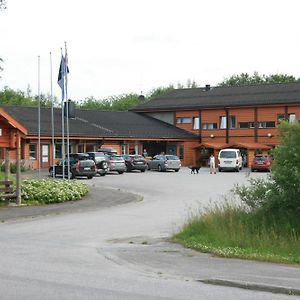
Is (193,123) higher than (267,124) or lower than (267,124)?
higher

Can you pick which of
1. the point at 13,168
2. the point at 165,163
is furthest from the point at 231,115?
the point at 13,168

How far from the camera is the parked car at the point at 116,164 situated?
5069cm

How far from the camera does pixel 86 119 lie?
68125 mm

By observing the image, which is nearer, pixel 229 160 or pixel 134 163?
pixel 134 163

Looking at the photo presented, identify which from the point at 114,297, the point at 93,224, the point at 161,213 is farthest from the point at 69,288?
the point at 161,213

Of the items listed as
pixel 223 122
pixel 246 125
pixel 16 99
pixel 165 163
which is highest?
pixel 16 99

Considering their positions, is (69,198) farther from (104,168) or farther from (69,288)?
(104,168)

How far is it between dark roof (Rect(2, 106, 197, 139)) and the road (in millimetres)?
36872

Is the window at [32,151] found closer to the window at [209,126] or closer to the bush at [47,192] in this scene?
the window at [209,126]

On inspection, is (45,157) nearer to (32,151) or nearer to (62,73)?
(32,151)

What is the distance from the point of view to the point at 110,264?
39.5 feet

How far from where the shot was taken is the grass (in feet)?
41.3

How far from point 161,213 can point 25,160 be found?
33201 mm

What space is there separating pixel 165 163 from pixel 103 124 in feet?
42.3
